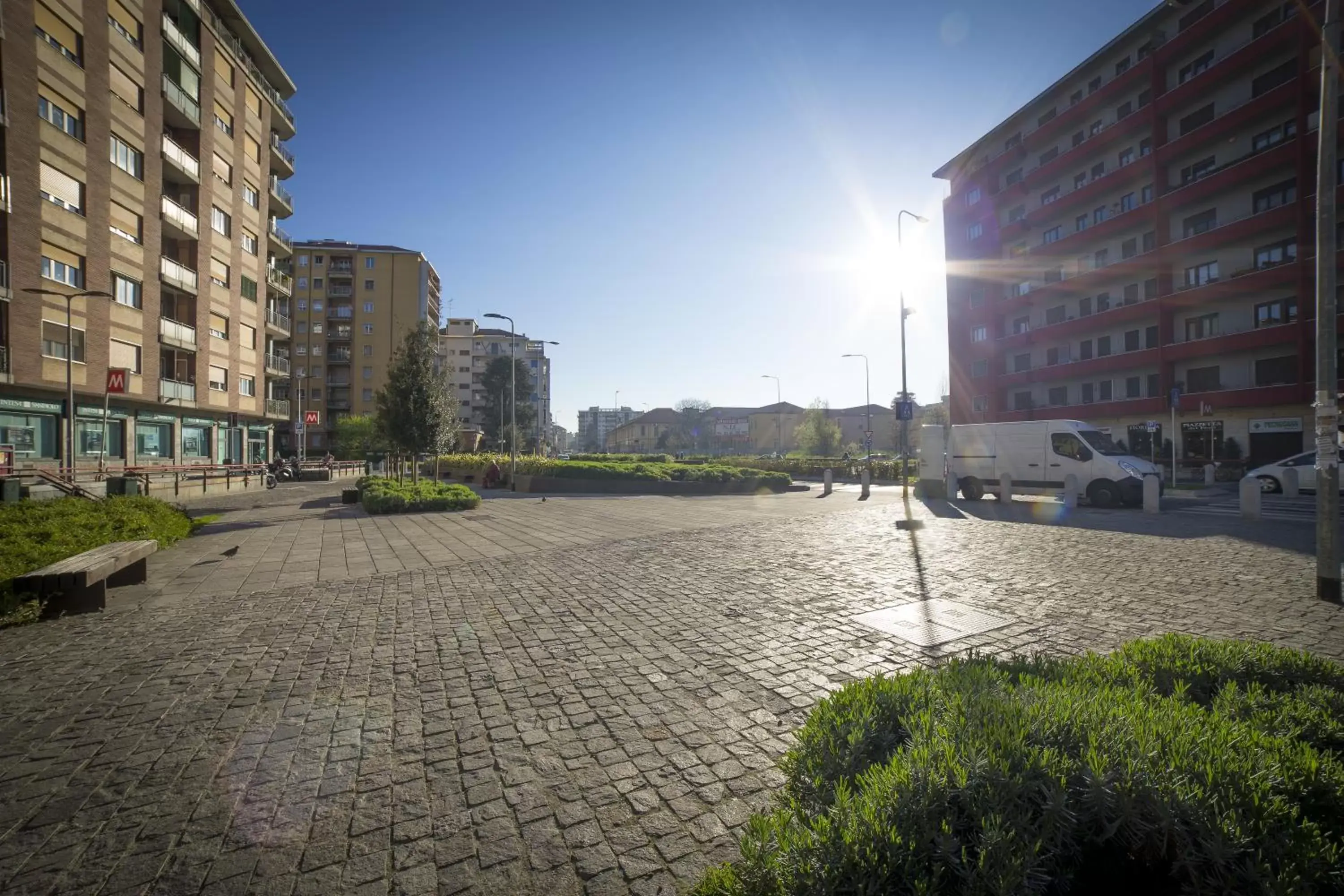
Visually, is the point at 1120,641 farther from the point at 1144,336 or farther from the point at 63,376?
the point at 1144,336

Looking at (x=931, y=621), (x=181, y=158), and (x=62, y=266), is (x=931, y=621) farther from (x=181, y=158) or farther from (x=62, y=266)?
(x=181, y=158)

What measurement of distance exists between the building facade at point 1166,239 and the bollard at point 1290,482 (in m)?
6.49

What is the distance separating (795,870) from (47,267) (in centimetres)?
3425

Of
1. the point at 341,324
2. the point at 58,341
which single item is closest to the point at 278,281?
the point at 58,341

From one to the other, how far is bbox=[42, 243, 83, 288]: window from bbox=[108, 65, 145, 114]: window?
791 centimetres

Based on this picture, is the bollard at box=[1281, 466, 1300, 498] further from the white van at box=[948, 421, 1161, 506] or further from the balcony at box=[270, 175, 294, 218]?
the balcony at box=[270, 175, 294, 218]

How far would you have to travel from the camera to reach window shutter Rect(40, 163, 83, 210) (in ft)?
75.6

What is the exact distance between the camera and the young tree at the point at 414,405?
1988 cm

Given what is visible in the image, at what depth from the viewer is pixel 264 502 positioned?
63.9 ft

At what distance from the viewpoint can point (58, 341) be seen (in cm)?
2406

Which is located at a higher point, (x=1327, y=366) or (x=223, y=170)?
(x=223, y=170)

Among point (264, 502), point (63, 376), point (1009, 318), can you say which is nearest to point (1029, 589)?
point (264, 502)

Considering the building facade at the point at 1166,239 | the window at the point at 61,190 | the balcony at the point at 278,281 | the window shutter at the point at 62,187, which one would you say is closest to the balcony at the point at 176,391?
the window at the point at 61,190

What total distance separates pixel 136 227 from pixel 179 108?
7366 millimetres
